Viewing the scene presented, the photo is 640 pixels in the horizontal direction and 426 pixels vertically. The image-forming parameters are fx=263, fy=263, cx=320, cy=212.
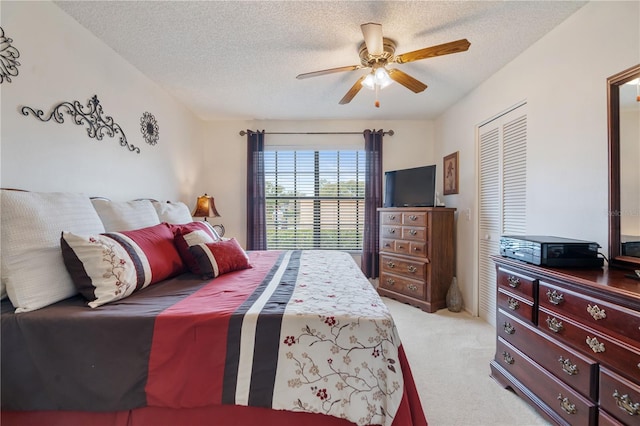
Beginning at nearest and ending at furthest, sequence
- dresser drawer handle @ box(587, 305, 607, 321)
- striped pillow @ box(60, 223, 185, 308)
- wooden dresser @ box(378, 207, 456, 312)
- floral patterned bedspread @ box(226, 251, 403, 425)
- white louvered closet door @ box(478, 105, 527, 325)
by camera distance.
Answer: floral patterned bedspread @ box(226, 251, 403, 425) < dresser drawer handle @ box(587, 305, 607, 321) < striped pillow @ box(60, 223, 185, 308) < white louvered closet door @ box(478, 105, 527, 325) < wooden dresser @ box(378, 207, 456, 312)

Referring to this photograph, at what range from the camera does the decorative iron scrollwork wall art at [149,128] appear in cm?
257

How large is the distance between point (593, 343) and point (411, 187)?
240 centimetres

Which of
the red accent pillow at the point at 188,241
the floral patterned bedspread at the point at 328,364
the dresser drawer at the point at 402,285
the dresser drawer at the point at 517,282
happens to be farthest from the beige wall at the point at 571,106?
the red accent pillow at the point at 188,241

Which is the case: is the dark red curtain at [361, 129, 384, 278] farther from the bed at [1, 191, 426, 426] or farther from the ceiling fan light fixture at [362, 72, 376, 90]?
the bed at [1, 191, 426, 426]

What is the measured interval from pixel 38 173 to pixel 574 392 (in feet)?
10.3

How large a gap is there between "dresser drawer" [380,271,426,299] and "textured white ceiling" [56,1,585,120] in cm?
222

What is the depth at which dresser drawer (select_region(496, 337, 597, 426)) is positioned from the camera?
3.97 feet

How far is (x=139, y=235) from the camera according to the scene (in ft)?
5.33

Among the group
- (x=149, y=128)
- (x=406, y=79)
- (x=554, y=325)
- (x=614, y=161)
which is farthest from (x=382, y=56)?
(x=149, y=128)

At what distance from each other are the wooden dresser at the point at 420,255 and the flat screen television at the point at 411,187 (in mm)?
201

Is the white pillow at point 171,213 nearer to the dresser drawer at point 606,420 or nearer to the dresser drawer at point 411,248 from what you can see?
the dresser drawer at point 411,248

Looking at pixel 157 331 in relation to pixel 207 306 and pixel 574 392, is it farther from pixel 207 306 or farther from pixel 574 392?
pixel 574 392

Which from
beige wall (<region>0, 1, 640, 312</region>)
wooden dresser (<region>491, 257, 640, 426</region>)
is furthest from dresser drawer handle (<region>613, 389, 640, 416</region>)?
beige wall (<region>0, 1, 640, 312</region>)

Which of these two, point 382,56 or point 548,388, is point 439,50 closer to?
point 382,56
